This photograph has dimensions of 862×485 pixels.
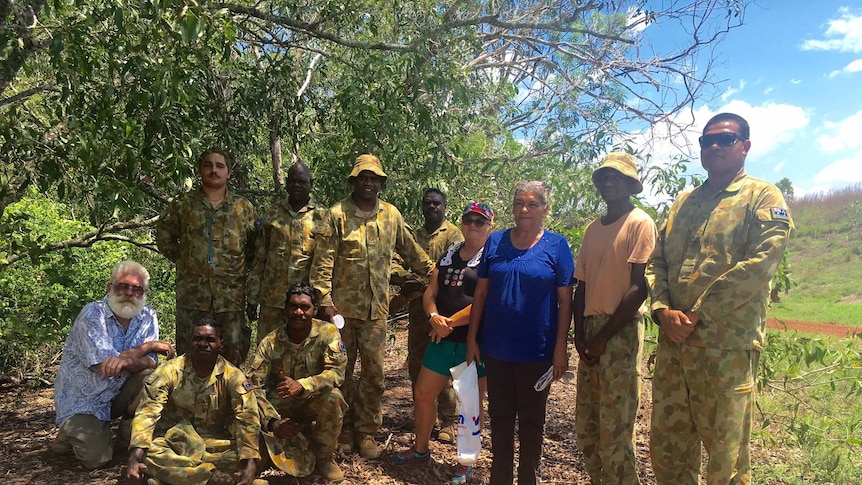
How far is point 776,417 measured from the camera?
17.1 ft

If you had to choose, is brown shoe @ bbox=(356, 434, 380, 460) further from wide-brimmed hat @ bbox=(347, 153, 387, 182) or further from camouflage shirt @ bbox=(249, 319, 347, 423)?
wide-brimmed hat @ bbox=(347, 153, 387, 182)

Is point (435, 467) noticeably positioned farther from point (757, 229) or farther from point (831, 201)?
point (831, 201)

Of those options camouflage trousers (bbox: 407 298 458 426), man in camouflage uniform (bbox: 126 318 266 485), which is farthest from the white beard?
camouflage trousers (bbox: 407 298 458 426)

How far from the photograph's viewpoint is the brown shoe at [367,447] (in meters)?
3.98

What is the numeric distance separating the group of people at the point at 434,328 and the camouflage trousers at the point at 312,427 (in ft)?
0.04

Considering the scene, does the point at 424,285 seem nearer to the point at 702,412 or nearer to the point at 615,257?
the point at 615,257

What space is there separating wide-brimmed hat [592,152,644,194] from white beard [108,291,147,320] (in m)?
3.05

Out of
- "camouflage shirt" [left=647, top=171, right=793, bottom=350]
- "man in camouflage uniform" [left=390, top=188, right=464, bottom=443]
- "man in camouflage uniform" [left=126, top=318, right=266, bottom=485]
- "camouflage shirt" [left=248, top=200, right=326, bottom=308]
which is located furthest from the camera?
"man in camouflage uniform" [left=390, top=188, right=464, bottom=443]

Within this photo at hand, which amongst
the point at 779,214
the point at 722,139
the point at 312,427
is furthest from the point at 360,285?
the point at 779,214

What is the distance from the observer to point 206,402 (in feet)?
11.0

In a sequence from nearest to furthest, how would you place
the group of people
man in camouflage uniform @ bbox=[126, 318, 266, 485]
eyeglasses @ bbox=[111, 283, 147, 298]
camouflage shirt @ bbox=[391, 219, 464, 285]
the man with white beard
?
the group of people → man in camouflage uniform @ bbox=[126, 318, 266, 485] → the man with white beard → eyeglasses @ bbox=[111, 283, 147, 298] → camouflage shirt @ bbox=[391, 219, 464, 285]

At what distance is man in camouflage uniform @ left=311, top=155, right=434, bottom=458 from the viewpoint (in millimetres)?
4016

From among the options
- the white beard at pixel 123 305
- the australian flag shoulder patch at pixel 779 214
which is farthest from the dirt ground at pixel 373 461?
the australian flag shoulder patch at pixel 779 214

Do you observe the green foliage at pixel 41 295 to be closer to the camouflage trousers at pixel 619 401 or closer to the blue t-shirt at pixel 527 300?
the blue t-shirt at pixel 527 300
